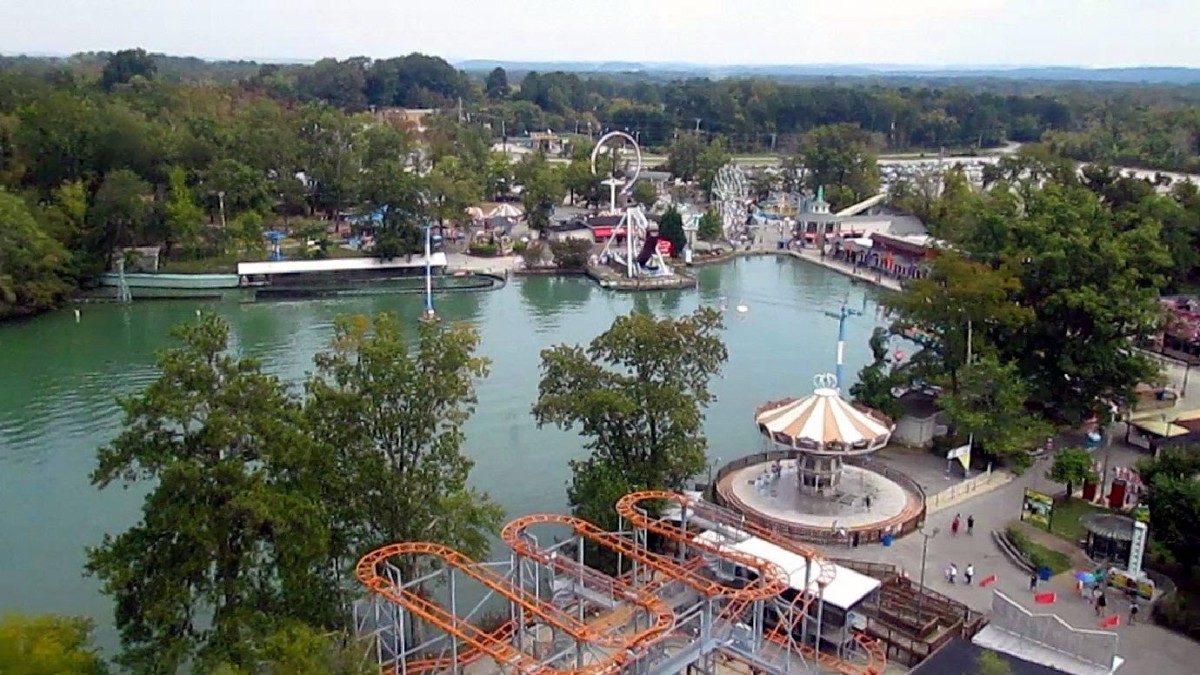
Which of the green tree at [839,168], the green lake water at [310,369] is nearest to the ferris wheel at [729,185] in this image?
the green tree at [839,168]

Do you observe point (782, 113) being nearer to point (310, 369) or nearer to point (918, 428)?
point (310, 369)

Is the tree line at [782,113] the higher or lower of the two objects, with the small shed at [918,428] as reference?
higher

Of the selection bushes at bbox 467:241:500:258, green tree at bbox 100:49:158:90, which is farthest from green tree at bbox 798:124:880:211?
green tree at bbox 100:49:158:90

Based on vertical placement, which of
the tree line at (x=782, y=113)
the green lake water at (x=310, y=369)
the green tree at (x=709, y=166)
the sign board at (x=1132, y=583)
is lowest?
the green lake water at (x=310, y=369)

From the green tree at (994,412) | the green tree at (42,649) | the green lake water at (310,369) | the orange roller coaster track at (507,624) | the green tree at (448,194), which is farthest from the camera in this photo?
the green tree at (448,194)

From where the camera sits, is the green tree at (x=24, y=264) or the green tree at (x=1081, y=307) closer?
the green tree at (x=1081, y=307)

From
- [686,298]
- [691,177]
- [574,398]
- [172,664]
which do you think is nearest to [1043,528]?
[574,398]

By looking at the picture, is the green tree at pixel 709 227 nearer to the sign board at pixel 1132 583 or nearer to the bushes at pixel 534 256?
the bushes at pixel 534 256

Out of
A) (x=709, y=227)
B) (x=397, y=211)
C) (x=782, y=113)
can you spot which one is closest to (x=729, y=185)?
(x=709, y=227)
